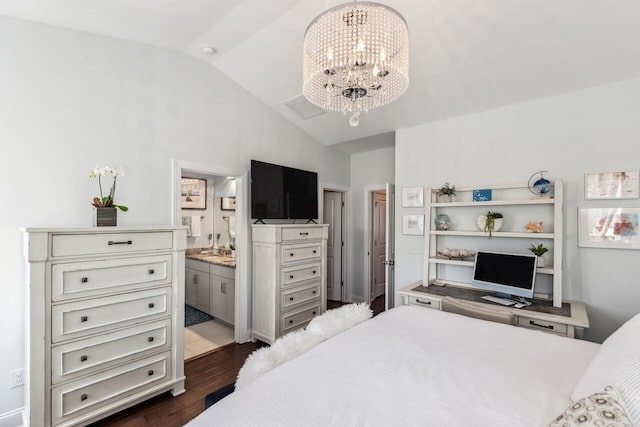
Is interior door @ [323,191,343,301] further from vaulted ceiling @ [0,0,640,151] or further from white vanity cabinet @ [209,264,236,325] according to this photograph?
vaulted ceiling @ [0,0,640,151]

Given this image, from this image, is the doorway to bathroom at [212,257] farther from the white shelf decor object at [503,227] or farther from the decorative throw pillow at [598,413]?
the decorative throw pillow at [598,413]

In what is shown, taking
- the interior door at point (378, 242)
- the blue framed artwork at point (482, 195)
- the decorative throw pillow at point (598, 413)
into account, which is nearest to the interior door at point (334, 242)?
the interior door at point (378, 242)

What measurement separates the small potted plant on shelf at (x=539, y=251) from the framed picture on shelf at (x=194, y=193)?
4.69 m

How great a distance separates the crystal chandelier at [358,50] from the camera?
1.44 meters

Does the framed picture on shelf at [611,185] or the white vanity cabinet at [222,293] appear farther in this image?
the white vanity cabinet at [222,293]

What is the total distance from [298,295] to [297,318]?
0.27m

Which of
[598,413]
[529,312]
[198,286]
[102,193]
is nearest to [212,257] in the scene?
[198,286]

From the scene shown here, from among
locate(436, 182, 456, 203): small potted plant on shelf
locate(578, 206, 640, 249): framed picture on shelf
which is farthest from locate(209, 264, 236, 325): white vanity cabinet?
locate(578, 206, 640, 249): framed picture on shelf

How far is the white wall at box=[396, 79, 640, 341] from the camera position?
2424 millimetres

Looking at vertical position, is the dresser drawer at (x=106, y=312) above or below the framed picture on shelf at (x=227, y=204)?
below

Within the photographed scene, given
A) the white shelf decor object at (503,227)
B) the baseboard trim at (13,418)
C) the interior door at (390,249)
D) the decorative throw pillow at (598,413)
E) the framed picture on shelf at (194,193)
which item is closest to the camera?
the decorative throw pillow at (598,413)

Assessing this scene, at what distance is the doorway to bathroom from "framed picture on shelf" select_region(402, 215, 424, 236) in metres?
2.01

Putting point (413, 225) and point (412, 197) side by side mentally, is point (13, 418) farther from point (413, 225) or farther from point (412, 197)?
point (412, 197)

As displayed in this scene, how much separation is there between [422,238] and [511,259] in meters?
0.98
